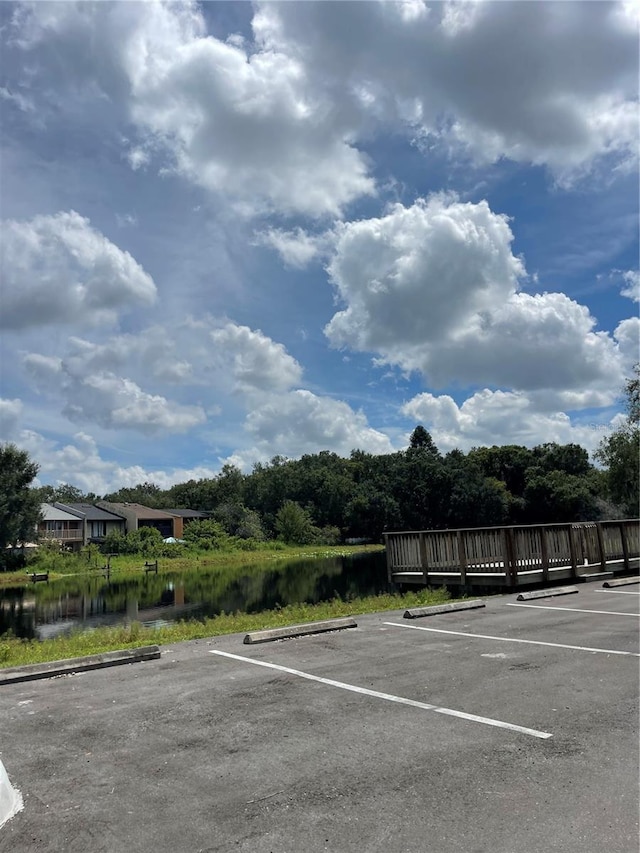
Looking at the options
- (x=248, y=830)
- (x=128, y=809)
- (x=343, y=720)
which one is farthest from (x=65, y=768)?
(x=343, y=720)

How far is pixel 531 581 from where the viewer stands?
16.3m

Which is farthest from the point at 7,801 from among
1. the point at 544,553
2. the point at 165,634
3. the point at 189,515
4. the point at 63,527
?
the point at 189,515

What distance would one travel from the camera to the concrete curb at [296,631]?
31.1 ft

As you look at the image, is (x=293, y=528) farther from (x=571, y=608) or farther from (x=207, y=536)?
(x=571, y=608)

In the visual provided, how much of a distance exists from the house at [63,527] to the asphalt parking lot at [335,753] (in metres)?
64.1

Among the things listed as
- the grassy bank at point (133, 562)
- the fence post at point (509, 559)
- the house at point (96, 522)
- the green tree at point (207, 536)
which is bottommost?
the grassy bank at point (133, 562)

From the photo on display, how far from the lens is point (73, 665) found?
7.81 m

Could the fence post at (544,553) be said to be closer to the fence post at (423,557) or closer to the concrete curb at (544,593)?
the concrete curb at (544,593)

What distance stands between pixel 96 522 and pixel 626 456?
192 ft

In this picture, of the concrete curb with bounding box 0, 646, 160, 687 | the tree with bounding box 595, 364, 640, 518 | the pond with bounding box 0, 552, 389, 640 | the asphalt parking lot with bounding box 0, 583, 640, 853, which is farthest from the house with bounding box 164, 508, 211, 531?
the asphalt parking lot with bounding box 0, 583, 640, 853

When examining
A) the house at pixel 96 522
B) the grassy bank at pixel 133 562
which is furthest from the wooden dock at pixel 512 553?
the house at pixel 96 522

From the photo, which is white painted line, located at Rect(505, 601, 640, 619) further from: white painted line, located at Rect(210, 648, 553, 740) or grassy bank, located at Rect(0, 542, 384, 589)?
grassy bank, located at Rect(0, 542, 384, 589)

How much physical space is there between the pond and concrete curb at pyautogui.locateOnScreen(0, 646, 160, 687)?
12419mm

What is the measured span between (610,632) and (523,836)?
22.2ft
